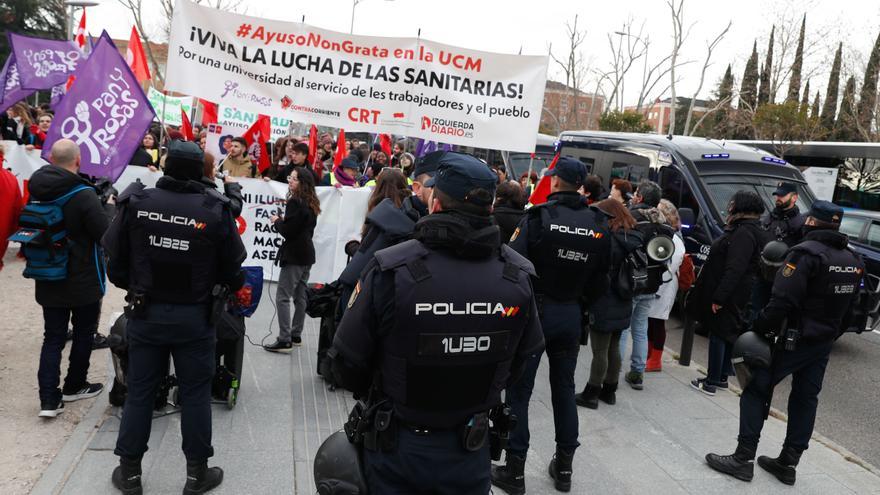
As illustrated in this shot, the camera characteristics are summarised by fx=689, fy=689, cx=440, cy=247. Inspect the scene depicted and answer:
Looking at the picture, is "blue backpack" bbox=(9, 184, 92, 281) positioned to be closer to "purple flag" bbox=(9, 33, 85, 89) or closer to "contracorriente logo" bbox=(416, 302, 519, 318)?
"contracorriente logo" bbox=(416, 302, 519, 318)

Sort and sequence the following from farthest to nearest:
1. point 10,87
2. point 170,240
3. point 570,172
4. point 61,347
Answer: point 10,87, point 61,347, point 570,172, point 170,240

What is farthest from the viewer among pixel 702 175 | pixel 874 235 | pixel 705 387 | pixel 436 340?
pixel 874 235

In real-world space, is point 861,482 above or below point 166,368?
below

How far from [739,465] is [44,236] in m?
4.96

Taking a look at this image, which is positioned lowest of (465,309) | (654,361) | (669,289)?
(654,361)

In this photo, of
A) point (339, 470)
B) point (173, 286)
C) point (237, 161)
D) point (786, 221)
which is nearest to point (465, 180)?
point (339, 470)

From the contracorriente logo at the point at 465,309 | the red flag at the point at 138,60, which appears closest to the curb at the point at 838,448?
the contracorriente logo at the point at 465,309

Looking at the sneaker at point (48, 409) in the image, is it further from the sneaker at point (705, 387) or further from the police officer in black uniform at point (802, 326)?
the sneaker at point (705, 387)

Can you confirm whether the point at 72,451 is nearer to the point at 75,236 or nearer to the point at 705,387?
the point at 75,236

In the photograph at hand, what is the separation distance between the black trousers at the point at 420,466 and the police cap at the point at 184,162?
197 centimetres

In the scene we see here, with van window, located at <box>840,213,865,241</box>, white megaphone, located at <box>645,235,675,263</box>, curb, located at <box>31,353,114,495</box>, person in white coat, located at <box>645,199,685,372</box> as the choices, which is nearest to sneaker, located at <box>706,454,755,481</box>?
white megaphone, located at <box>645,235,675,263</box>

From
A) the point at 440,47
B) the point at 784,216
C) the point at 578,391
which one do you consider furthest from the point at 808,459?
the point at 440,47

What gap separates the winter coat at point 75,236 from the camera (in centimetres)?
454

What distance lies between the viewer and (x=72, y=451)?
14.0 ft
